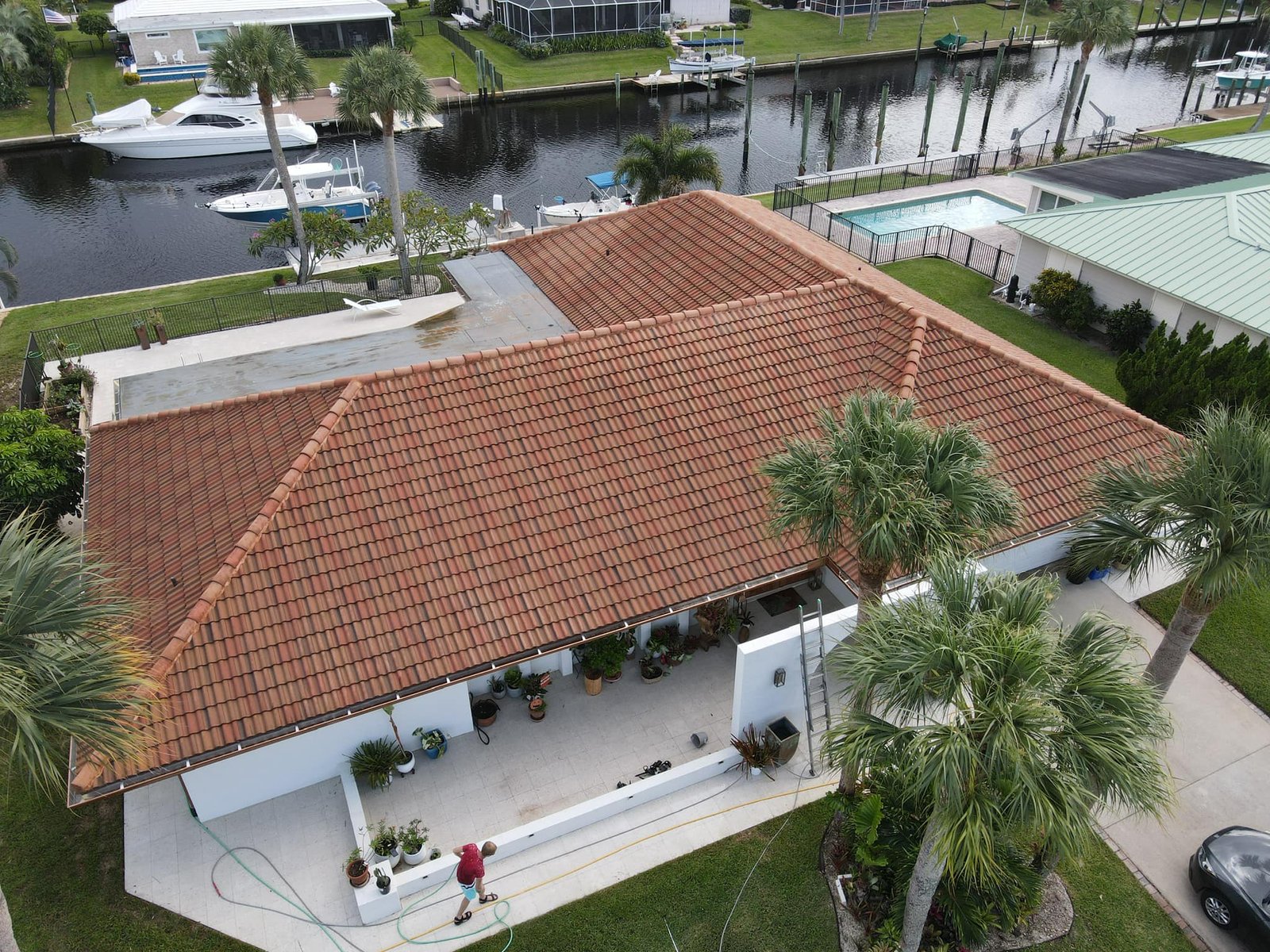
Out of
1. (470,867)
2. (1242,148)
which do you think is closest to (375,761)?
(470,867)

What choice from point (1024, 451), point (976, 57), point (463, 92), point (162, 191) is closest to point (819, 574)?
point (1024, 451)

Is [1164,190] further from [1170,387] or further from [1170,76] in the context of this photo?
[1170,76]

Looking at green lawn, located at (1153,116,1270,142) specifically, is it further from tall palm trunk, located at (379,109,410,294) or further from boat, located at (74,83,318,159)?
boat, located at (74,83,318,159)

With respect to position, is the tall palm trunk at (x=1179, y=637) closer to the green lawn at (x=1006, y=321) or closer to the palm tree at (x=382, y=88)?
the green lawn at (x=1006, y=321)

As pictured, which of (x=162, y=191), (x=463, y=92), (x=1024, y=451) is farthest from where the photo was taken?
(x=463, y=92)

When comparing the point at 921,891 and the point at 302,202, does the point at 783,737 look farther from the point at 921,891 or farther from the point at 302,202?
the point at 302,202

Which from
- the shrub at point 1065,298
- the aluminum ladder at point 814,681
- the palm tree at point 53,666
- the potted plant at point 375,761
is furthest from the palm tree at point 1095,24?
the palm tree at point 53,666

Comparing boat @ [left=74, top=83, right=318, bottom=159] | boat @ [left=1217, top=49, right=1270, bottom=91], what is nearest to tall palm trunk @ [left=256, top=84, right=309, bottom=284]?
boat @ [left=74, top=83, right=318, bottom=159]
